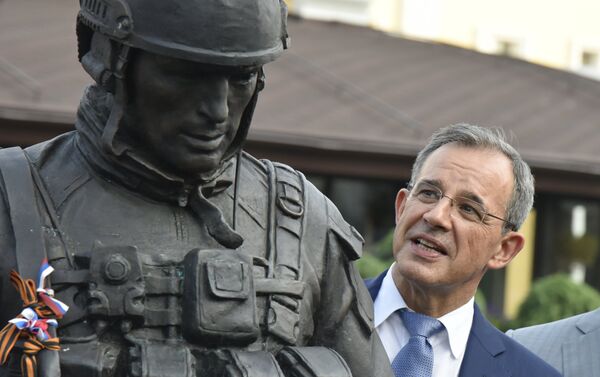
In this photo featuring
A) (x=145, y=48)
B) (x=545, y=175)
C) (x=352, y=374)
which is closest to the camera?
(x=145, y=48)

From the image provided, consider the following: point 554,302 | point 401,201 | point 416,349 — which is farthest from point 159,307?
point 554,302

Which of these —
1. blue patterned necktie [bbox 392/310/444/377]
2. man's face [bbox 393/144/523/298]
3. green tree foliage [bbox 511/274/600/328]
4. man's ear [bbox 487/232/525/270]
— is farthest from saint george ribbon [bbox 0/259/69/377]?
green tree foliage [bbox 511/274/600/328]

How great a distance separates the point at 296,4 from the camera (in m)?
20.3

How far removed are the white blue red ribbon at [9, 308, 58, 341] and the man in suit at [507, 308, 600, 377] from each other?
2690 millimetres

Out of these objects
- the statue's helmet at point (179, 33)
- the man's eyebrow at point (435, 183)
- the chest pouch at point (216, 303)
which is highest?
the statue's helmet at point (179, 33)

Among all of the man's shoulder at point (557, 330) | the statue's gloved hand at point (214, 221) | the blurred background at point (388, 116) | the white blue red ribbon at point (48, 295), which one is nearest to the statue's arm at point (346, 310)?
the statue's gloved hand at point (214, 221)

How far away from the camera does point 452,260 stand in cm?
571

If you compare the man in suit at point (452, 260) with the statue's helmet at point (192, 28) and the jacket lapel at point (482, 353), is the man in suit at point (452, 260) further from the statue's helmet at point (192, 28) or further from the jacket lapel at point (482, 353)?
the statue's helmet at point (192, 28)

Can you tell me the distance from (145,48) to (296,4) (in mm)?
16495

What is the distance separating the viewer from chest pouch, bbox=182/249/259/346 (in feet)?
12.9

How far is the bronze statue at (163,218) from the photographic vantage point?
12.7 ft

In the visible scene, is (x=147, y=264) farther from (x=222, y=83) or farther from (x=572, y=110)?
(x=572, y=110)

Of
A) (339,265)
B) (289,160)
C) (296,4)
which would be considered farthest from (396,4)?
(339,265)

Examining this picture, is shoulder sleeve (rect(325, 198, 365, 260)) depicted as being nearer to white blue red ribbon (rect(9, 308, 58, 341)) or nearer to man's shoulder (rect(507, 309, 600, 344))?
white blue red ribbon (rect(9, 308, 58, 341))
